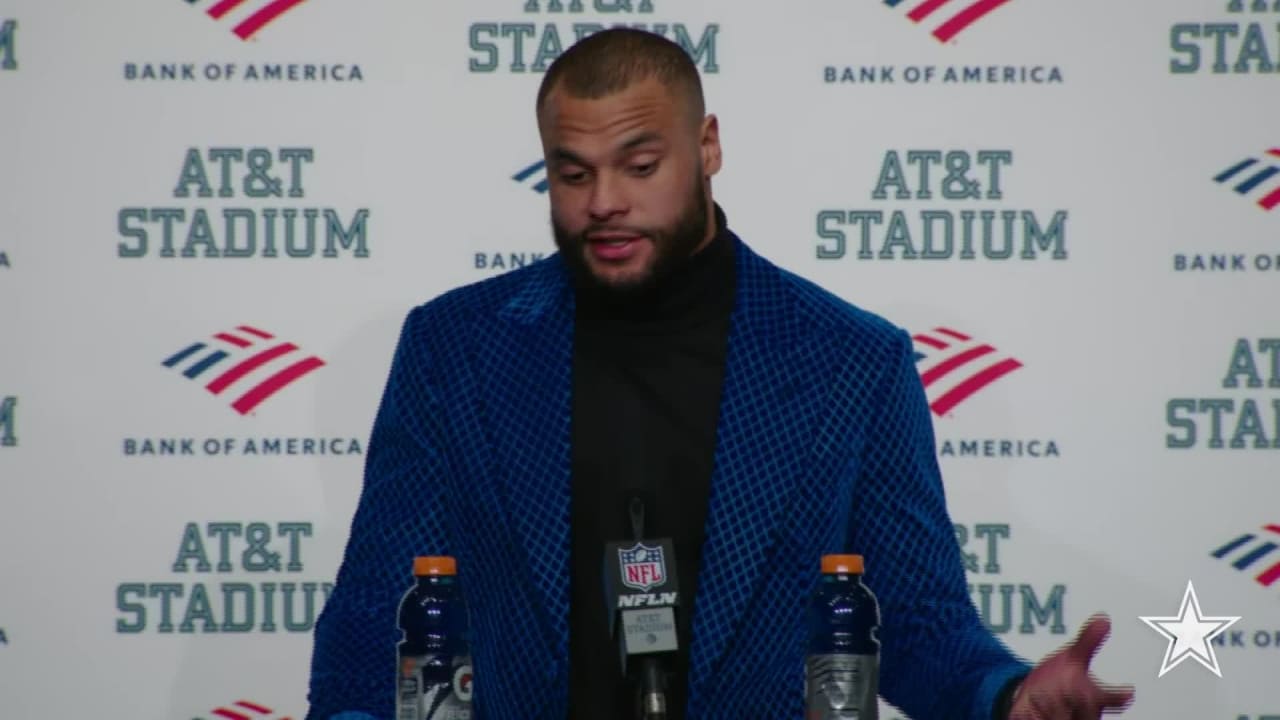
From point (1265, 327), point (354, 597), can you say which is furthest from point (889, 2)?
point (354, 597)

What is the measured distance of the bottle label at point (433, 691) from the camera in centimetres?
156

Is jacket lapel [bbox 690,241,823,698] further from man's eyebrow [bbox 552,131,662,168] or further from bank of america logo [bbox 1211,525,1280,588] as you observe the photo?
bank of america logo [bbox 1211,525,1280,588]

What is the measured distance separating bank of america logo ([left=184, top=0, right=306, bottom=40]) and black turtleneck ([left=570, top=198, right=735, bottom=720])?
1.40m

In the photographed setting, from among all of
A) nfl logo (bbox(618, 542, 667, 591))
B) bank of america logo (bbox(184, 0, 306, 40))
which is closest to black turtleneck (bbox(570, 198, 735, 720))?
nfl logo (bbox(618, 542, 667, 591))

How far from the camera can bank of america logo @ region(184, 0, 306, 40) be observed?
3.22 meters

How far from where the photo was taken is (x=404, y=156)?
10.5 feet

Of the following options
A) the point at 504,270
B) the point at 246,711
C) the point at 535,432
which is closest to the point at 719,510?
the point at 535,432

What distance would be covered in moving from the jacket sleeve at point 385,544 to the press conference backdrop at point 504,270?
3.50ft

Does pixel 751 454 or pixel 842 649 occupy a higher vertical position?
pixel 751 454

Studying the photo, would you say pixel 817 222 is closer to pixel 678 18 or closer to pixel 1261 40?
pixel 678 18

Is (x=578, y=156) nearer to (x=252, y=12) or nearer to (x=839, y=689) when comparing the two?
(x=839, y=689)

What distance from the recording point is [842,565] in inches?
63.8

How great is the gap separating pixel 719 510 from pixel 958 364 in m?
1.36

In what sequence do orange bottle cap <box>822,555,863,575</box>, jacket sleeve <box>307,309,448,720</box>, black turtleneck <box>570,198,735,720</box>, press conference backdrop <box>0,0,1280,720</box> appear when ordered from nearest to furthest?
orange bottle cap <box>822,555,863,575</box>, jacket sleeve <box>307,309,448,720</box>, black turtleneck <box>570,198,735,720</box>, press conference backdrop <box>0,0,1280,720</box>
